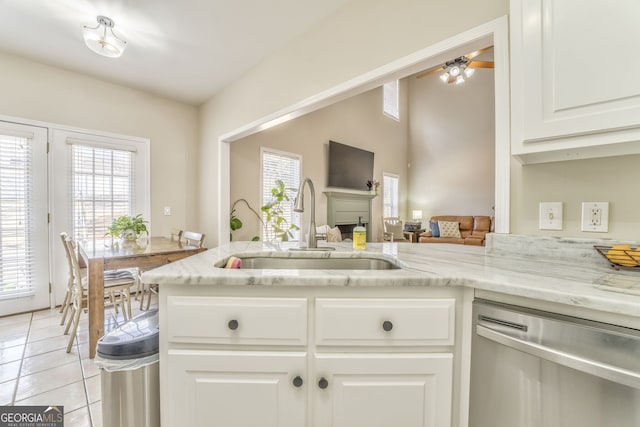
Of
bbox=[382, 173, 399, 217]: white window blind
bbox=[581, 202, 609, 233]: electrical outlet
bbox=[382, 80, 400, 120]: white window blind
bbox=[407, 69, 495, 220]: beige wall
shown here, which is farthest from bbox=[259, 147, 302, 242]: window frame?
bbox=[407, 69, 495, 220]: beige wall

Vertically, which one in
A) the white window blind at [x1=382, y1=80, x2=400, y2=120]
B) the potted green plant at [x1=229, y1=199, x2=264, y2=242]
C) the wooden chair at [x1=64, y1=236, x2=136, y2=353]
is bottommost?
the wooden chair at [x1=64, y1=236, x2=136, y2=353]

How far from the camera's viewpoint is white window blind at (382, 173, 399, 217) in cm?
747

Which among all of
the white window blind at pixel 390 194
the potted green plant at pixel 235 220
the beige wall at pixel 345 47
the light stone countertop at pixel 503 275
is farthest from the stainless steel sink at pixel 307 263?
the white window blind at pixel 390 194

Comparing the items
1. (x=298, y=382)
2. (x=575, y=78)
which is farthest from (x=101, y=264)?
(x=575, y=78)

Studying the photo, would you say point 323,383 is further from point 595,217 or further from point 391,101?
point 391,101

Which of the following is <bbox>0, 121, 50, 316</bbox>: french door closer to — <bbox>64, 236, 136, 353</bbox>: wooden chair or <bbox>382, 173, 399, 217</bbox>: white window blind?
<bbox>64, 236, 136, 353</bbox>: wooden chair

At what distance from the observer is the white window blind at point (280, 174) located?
15.0 ft

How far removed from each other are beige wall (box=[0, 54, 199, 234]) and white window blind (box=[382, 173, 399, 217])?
486cm

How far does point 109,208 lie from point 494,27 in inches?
171

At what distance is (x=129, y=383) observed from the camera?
105 centimetres

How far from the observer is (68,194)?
3.28 meters

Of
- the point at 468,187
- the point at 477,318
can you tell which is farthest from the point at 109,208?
the point at 468,187

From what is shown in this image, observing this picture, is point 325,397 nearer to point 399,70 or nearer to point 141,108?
point 399,70

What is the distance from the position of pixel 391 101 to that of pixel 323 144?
3.38 metres
